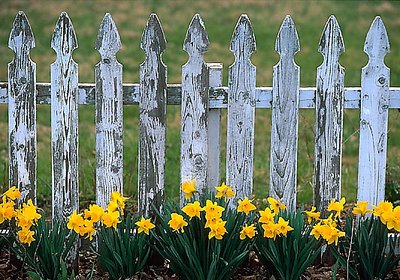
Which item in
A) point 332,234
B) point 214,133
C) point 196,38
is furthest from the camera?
point 214,133

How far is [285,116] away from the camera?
4340mm

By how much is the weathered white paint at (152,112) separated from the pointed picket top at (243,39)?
15.0 inches

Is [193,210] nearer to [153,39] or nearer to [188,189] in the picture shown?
[188,189]

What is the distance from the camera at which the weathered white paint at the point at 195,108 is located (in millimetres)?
4293

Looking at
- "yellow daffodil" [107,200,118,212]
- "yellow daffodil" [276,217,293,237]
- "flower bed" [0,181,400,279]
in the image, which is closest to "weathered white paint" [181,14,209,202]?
"flower bed" [0,181,400,279]

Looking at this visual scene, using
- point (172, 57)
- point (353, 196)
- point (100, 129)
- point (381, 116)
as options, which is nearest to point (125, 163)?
point (353, 196)

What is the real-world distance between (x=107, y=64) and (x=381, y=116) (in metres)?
1.48

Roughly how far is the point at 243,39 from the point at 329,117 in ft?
2.02

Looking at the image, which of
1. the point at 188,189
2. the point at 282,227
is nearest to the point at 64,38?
the point at 188,189

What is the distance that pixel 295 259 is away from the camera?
12.9ft

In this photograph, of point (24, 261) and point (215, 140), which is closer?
point (24, 261)

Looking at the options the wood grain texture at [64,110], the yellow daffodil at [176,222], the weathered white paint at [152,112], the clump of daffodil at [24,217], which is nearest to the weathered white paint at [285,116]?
the weathered white paint at [152,112]

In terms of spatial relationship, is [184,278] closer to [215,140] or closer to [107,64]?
[215,140]

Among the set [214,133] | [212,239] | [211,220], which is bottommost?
[212,239]
